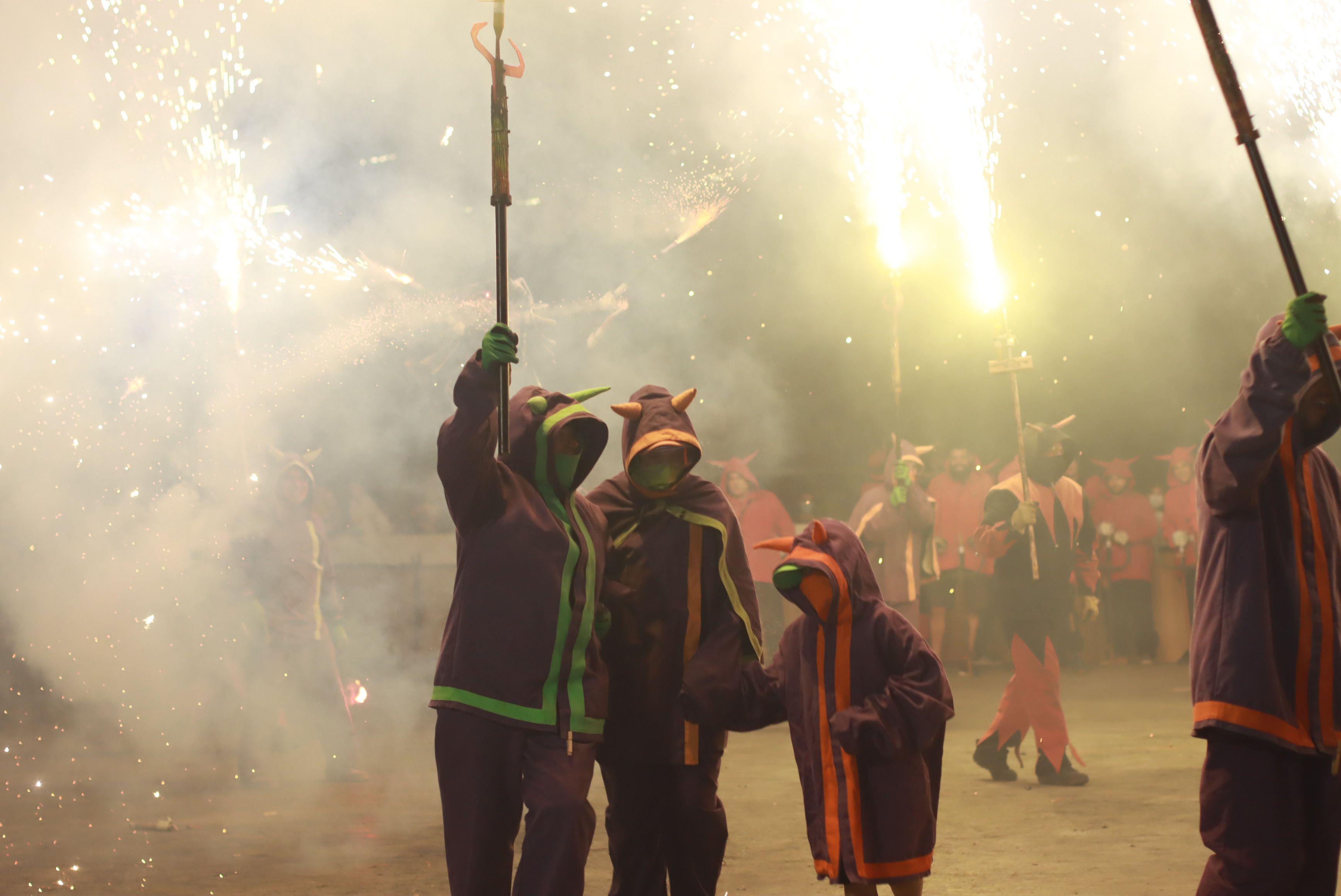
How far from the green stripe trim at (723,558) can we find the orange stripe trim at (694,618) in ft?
0.09

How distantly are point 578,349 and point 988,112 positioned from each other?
5.49m

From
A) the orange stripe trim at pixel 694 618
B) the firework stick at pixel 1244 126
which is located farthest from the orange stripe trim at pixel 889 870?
the firework stick at pixel 1244 126

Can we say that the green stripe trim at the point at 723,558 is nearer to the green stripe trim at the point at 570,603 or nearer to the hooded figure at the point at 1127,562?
the green stripe trim at the point at 570,603

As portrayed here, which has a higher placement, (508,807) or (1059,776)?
(508,807)

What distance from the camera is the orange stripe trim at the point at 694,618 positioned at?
3248mm

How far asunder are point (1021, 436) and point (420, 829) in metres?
4.40

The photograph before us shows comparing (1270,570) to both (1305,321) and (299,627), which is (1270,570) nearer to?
(1305,321)

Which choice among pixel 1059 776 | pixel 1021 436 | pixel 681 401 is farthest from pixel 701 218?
pixel 681 401

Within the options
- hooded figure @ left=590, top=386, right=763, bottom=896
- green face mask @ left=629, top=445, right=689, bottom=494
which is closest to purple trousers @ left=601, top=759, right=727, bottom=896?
hooded figure @ left=590, top=386, right=763, bottom=896

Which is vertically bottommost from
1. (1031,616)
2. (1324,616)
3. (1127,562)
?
(1324,616)

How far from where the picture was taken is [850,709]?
9.82 feet

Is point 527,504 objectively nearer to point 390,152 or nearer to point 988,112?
point 390,152

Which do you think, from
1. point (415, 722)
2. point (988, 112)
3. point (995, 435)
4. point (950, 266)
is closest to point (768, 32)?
point (988, 112)

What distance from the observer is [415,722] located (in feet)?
29.2
